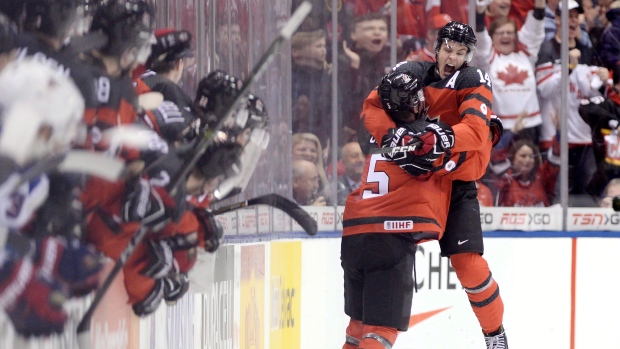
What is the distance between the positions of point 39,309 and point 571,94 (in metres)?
3.84

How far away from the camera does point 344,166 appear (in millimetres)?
4363

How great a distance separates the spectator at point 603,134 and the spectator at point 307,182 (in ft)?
4.68

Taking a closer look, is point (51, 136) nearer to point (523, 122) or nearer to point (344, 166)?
point (344, 166)

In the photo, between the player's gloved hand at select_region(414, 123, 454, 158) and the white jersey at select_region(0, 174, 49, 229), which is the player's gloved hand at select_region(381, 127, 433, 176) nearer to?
the player's gloved hand at select_region(414, 123, 454, 158)

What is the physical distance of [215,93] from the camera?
162 cm

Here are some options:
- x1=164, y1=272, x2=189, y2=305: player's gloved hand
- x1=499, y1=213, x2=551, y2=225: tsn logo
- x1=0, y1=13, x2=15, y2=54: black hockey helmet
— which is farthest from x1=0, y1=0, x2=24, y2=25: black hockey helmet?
x1=499, y1=213, x2=551, y2=225: tsn logo

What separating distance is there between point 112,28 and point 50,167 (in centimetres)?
26

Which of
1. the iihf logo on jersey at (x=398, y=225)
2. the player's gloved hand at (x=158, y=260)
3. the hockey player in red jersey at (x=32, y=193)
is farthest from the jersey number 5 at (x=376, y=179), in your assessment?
the hockey player in red jersey at (x=32, y=193)

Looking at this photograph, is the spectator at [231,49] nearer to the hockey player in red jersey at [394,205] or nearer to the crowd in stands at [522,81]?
the hockey player in red jersey at [394,205]

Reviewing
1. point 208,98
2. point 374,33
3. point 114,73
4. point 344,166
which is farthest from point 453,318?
point 114,73

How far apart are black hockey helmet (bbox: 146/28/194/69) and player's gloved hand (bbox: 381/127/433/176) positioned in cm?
118

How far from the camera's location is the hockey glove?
3.46ft

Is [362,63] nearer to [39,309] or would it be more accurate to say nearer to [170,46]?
[170,46]

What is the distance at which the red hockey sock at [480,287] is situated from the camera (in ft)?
9.66
